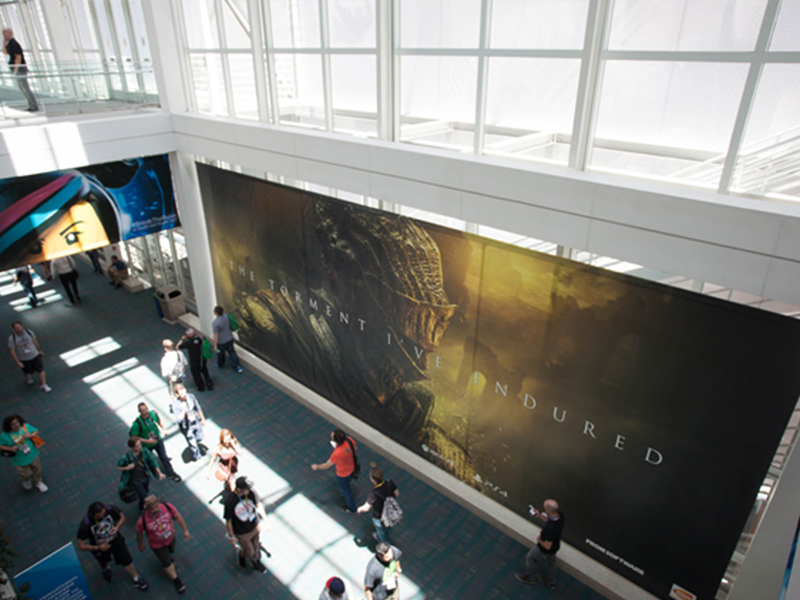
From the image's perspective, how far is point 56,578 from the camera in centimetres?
536

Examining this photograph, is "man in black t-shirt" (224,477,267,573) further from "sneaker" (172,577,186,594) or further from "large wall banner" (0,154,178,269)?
"large wall banner" (0,154,178,269)

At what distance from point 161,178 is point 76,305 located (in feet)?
18.9

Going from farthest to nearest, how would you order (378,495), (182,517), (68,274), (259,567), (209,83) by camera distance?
1. (68,274)
2. (209,83)
3. (182,517)
4. (259,567)
5. (378,495)

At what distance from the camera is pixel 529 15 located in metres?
5.49

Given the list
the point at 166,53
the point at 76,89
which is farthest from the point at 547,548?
the point at 76,89

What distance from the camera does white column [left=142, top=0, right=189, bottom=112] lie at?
9477 mm

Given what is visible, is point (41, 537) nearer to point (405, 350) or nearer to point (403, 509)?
point (403, 509)

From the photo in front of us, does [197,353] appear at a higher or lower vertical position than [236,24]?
lower

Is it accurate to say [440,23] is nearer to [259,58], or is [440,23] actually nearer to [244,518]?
[259,58]

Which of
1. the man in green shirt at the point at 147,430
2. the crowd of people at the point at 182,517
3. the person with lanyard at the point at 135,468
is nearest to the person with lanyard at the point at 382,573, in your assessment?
the crowd of people at the point at 182,517

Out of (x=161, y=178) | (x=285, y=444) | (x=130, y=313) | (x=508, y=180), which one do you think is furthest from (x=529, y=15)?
(x=130, y=313)

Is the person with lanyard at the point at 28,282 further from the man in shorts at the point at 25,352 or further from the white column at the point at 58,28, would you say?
the white column at the point at 58,28

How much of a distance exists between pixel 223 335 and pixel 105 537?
16.2ft

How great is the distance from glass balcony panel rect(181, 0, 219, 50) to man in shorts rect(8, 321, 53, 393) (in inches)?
250
